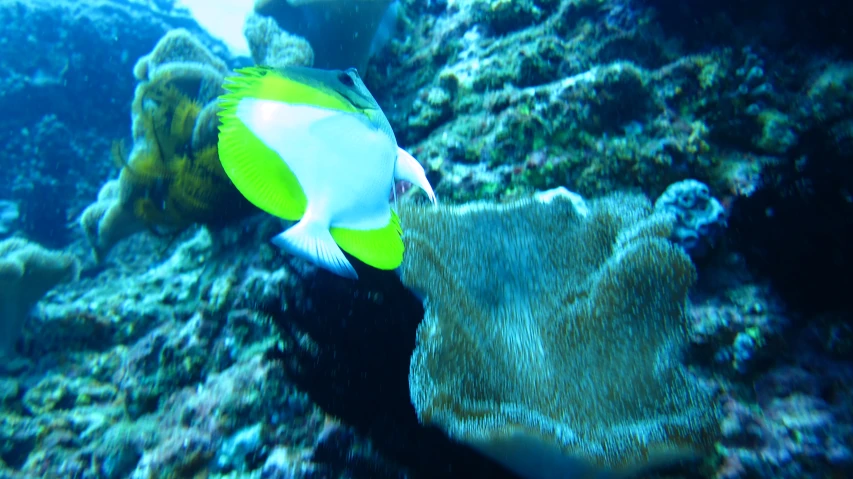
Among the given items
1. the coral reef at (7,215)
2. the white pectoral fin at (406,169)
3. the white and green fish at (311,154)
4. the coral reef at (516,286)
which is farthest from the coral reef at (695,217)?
the coral reef at (7,215)

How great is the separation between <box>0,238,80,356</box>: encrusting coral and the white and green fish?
14.2ft

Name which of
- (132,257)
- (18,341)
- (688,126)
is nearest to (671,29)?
(688,126)

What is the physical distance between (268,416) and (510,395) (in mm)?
1123

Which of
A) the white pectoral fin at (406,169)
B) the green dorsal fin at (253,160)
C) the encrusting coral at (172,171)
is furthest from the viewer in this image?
the encrusting coral at (172,171)

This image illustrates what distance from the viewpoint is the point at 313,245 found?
94cm

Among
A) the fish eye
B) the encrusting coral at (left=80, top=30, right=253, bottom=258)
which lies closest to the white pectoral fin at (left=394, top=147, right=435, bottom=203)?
Result: the fish eye

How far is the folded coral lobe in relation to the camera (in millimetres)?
1487

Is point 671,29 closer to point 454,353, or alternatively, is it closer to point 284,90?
point 454,353

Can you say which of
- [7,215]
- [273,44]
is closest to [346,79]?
[273,44]

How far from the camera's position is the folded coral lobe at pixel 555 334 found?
1.49 metres

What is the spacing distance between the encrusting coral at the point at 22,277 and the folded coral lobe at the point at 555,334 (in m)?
4.18

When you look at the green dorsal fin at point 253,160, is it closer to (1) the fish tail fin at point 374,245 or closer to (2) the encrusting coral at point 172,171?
(1) the fish tail fin at point 374,245

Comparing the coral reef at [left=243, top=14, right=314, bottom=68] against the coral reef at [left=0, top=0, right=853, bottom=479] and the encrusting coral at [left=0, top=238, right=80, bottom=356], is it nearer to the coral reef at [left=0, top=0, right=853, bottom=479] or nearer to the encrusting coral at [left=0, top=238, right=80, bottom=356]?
the coral reef at [left=0, top=0, right=853, bottom=479]

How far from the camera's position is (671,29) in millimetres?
3396
